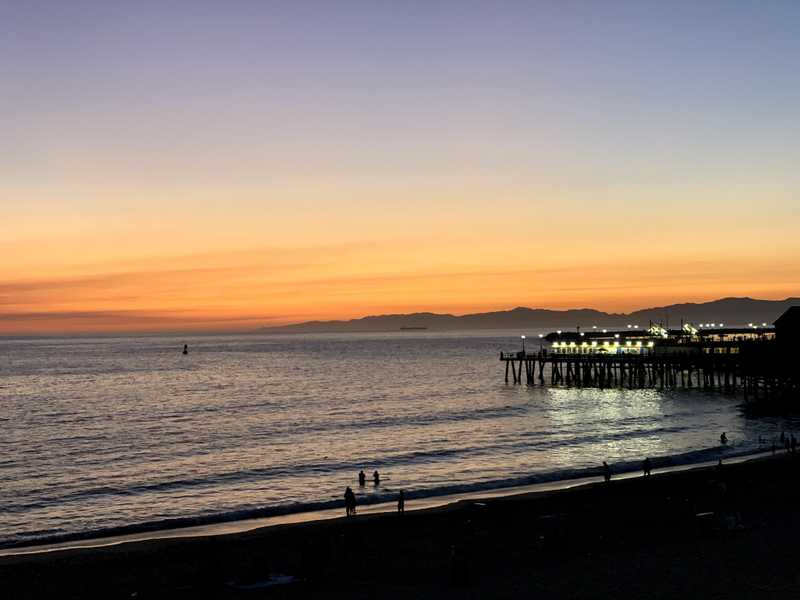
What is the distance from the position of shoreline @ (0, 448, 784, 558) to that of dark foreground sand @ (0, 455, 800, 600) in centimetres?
142

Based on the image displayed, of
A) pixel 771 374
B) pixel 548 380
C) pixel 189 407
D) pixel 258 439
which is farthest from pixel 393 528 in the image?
pixel 548 380

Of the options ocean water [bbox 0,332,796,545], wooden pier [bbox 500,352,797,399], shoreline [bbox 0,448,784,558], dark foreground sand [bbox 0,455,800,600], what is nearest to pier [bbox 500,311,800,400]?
wooden pier [bbox 500,352,797,399]

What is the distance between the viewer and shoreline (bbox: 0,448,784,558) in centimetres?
2609

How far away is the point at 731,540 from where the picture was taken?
2181 centimetres

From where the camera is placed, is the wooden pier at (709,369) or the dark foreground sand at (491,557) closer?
the dark foreground sand at (491,557)

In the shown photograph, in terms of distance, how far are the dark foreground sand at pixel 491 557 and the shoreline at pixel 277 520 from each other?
4.66ft

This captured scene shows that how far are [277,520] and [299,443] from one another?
20954 mm

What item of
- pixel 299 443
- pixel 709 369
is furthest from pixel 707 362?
pixel 299 443

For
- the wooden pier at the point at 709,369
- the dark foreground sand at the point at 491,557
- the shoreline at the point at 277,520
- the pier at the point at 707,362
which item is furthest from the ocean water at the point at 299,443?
the dark foreground sand at the point at 491,557

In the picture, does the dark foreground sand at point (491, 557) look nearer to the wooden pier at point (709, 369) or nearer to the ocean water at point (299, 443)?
the ocean water at point (299, 443)

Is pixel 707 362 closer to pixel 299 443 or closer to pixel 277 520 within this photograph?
pixel 299 443

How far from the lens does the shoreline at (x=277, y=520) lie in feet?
85.6

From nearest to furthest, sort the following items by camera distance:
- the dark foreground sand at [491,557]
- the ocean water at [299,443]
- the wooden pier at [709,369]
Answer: the dark foreground sand at [491,557], the ocean water at [299,443], the wooden pier at [709,369]

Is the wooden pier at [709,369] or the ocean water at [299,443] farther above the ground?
the wooden pier at [709,369]
